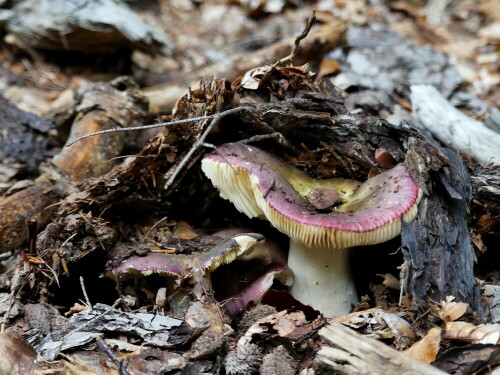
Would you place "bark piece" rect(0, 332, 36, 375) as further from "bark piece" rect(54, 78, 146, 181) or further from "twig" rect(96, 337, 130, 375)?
"bark piece" rect(54, 78, 146, 181)

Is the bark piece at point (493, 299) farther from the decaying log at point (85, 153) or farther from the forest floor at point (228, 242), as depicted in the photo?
the decaying log at point (85, 153)

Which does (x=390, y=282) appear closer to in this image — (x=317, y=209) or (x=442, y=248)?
(x=442, y=248)

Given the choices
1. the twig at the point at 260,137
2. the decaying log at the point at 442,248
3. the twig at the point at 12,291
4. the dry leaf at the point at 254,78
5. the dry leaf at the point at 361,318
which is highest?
the dry leaf at the point at 254,78

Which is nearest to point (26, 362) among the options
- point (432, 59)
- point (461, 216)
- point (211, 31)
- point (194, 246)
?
point (194, 246)

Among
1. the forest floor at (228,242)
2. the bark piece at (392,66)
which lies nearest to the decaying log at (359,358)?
the forest floor at (228,242)

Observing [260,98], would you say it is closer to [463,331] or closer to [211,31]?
[463,331]
